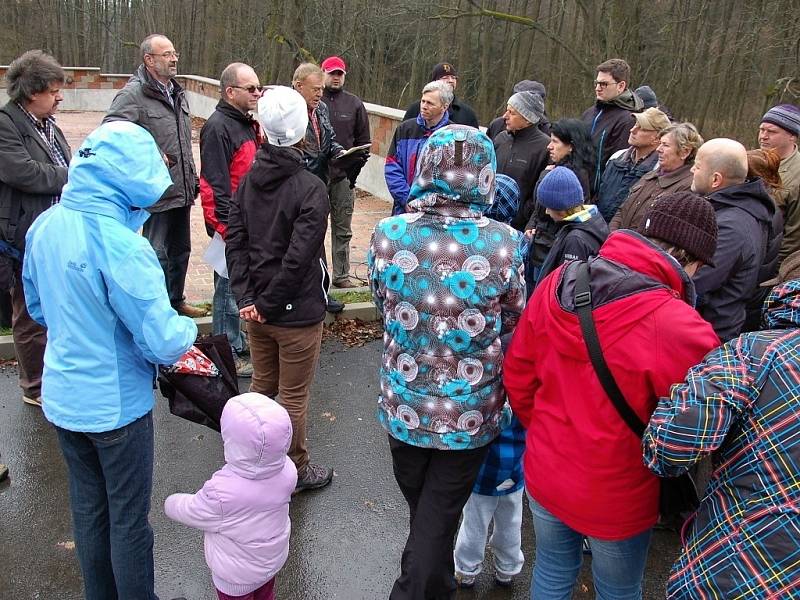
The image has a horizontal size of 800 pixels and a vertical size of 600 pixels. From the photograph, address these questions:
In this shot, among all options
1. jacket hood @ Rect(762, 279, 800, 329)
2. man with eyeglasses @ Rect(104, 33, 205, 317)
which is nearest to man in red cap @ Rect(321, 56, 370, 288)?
man with eyeglasses @ Rect(104, 33, 205, 317)

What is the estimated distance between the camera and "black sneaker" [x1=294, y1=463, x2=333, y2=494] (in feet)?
12.5

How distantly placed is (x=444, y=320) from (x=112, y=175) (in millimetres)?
1208

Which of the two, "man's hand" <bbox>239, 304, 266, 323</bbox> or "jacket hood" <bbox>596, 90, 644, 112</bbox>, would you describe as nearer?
"man's hand" <bbox>239, 304, 266, 323</bbox>

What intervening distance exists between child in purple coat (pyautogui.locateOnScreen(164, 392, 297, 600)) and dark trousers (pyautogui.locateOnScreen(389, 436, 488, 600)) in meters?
0.46

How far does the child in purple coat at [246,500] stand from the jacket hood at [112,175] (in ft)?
2.59

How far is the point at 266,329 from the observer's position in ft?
11.4

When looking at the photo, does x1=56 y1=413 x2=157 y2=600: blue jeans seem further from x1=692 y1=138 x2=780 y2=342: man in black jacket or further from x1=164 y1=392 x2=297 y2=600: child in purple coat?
x1=692 y1=138 x2=780 y2=342: man in black jacket

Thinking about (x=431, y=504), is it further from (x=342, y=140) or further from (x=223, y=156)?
(x=342, y=140)

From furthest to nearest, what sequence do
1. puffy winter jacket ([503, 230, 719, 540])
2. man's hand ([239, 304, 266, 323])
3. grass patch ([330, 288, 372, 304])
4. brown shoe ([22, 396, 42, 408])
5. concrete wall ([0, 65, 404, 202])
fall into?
1. concrete wall ([0, 65, 404, 202])
2. grass patch ([330, 288, 372, 304])
3. brown shoe ([22, 396, 42, 408])
4. man's hand ([239, 304, 266, 323])
5. puffy winter jacket ([503, 230, 719, 540])

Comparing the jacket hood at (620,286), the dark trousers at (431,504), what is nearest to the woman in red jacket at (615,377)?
the jacket hood at (620,286)

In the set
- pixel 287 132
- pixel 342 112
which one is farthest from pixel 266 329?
pixel 342 112

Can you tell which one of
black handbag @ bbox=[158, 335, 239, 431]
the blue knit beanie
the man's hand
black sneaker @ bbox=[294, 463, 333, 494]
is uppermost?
the blue knit beanie

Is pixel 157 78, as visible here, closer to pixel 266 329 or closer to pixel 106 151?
pixel 266 329

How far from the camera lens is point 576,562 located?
2.47m
